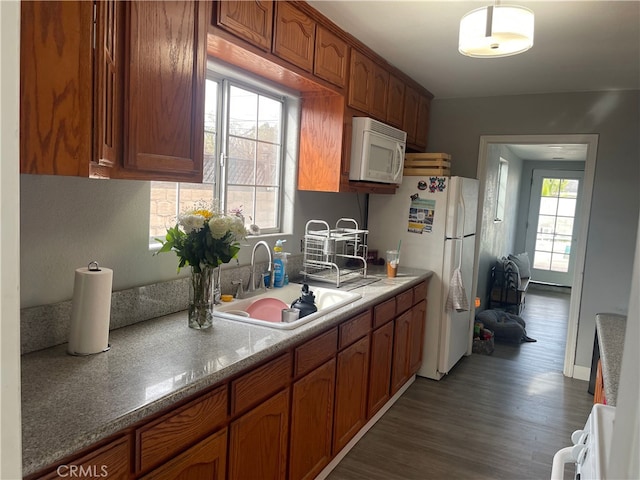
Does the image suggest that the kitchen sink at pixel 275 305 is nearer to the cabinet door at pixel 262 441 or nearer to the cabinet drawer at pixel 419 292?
the cabinet door at pixel 262 441

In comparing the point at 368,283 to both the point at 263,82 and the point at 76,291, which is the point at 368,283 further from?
the point at 76,291

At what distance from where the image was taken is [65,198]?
5.35 ft

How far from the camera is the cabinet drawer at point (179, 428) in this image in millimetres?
1241

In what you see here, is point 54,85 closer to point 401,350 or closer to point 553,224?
point 401,350

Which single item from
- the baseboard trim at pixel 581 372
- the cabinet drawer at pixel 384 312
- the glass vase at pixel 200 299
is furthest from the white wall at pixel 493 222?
the glass vase at pixel 200 299

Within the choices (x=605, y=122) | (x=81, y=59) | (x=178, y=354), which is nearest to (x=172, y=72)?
(x=81, y=59)

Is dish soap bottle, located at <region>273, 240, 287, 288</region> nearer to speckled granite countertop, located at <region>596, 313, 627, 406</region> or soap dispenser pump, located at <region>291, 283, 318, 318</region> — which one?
soap dispenser pump, located at <region>291, 283, 318, 318</region>

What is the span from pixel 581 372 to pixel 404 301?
1.92 m

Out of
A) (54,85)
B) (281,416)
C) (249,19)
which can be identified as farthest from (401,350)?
(54,85)

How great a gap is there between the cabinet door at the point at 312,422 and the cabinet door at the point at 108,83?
115cm

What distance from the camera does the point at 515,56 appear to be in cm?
303

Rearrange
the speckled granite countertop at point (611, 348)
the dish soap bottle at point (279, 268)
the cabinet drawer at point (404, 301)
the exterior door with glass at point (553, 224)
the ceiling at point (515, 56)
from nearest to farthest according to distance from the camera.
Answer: the speckled granite countertop at point (611, 348), the ceiling at point (515, 56), the dish soap bottle at point (279, 268), the cabinet drawer at point (404, 301), the exterior door with glass at point (553, 224)

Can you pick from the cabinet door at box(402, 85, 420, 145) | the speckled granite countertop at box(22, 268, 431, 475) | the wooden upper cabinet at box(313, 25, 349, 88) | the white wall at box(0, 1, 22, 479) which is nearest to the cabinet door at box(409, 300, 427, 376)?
the cabinet door at box(402, 85, 420, 145)

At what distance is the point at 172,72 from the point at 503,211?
5719mm
